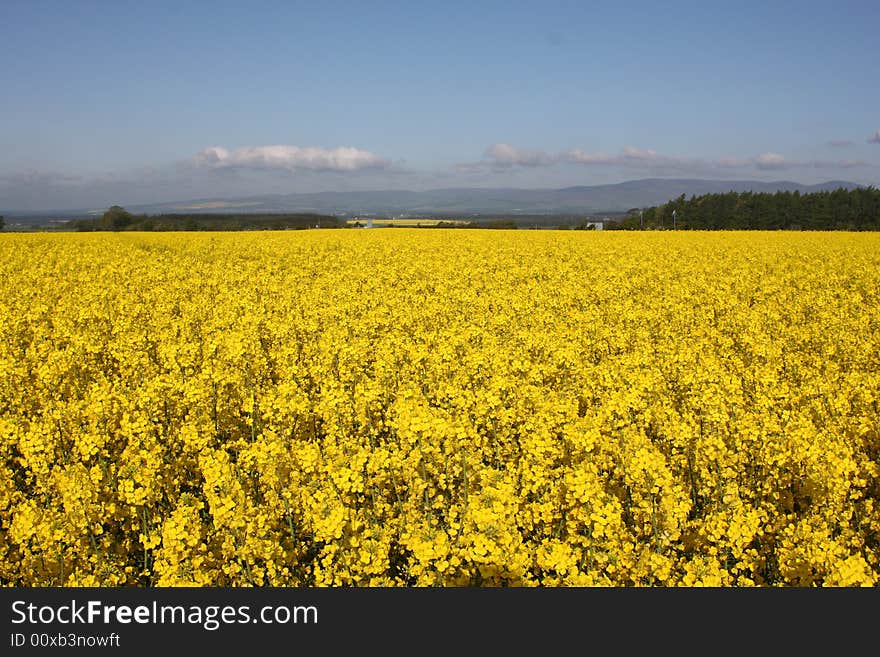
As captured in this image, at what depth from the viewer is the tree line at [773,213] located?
6366 centimetres

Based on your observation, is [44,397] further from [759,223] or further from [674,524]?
[759,223]

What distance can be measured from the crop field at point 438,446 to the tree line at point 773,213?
5652cm

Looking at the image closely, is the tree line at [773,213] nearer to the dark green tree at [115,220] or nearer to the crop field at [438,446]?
the dark green tree at [115,220]

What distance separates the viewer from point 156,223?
62.9 meters

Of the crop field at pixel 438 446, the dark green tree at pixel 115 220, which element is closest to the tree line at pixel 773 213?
the dark green tree at pixel 115 220

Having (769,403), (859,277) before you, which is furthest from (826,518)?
(859,277)

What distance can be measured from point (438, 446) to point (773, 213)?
2879 inches

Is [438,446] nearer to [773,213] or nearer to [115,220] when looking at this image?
[115,220]

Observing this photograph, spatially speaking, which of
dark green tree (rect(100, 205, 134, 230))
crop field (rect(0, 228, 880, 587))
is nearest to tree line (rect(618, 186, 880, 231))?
dark green tree (rect(100, 205, 134, 230))

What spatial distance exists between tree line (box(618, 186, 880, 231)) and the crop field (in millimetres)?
56519

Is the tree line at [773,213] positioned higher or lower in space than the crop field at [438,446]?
higher

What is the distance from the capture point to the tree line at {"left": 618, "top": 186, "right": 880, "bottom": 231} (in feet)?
209

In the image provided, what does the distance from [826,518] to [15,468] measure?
27.9 ft

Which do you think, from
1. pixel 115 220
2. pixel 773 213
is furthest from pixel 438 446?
pixel 773 213
